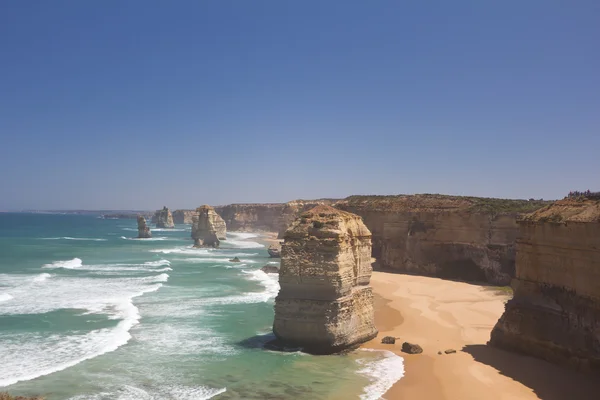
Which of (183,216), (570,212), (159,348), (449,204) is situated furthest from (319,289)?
(183,216)

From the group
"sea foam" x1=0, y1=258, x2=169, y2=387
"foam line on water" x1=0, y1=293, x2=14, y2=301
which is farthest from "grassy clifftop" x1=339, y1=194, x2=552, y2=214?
"foam line on water" x1=0, y1=293, x2=14, y2=301

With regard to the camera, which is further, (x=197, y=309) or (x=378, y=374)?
(x=197, y=309)

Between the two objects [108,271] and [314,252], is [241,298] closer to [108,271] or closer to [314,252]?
[314,252]

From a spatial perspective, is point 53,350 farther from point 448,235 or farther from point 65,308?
point 448,235

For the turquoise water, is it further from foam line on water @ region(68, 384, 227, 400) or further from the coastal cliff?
the coastal cliff

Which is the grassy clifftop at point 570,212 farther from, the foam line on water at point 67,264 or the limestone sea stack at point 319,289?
the foam line on water at point 67,264

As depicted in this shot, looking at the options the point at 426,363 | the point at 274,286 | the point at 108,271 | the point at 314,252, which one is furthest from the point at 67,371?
the point at 108,271
